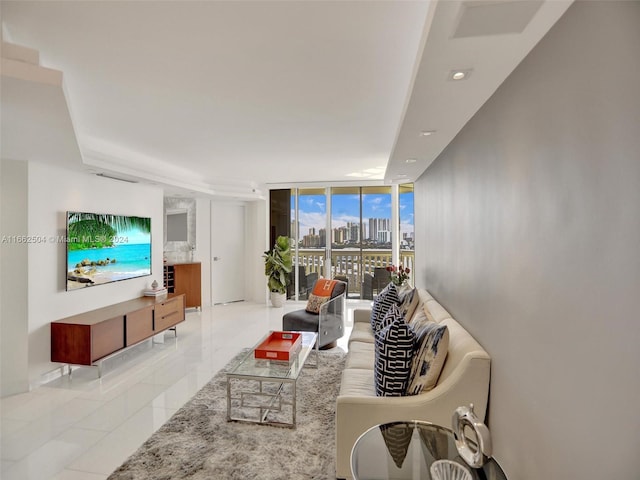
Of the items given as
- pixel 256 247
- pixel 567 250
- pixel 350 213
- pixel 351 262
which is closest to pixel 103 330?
pixel 567 250

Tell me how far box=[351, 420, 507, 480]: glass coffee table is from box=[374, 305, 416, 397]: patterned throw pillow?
476 millimetres

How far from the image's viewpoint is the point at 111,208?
4.48 m

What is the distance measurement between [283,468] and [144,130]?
126 inches

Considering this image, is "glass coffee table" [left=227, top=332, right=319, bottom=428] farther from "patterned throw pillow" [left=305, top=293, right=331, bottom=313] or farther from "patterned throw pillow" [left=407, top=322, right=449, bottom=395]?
"patterned throw pillow" [left=305, top=293, right=331, bottom=313]

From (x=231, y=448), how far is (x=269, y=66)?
8.23 feet

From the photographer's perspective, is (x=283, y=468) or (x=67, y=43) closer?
(x=67, y=43)

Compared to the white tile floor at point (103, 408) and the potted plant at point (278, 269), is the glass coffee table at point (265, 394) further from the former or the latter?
the potted plant at point (278, 269)

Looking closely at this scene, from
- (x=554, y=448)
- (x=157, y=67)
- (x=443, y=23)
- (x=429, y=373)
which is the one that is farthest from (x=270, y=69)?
(x=554, y=448)

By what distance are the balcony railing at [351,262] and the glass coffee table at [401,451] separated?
5.48 m

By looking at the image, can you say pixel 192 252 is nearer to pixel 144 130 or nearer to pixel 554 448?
pixel 144 130

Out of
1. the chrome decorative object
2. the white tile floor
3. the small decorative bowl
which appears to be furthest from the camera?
the white tile floor

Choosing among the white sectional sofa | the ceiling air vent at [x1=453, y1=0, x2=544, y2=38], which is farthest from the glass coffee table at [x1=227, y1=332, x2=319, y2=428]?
the ceiling air vent at [x1=453, y1=0, x2=544, y2=38]

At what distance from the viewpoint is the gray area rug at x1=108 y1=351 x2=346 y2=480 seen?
215 centimetres

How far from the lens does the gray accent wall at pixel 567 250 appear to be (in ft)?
2.97
